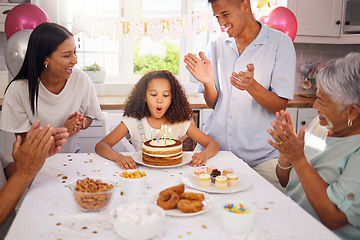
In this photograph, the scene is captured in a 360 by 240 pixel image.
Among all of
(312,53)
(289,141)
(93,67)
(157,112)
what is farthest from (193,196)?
(312,53)

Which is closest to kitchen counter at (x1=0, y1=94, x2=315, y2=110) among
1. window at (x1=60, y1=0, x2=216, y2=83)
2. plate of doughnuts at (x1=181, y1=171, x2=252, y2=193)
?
window at (x1=60, y1=0, x2=216, y2=83)

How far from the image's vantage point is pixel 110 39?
13.2 ft

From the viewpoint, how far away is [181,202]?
48.5 inches

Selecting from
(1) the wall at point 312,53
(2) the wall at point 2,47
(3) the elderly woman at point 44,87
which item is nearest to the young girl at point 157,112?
(3) the elderly woman at point 44,87

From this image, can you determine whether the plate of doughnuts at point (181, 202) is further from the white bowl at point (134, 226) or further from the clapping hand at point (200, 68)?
the clapping hand at point (200, 68)

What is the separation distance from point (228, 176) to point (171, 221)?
15.4 inches

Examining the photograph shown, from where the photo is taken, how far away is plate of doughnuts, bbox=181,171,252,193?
1.44 meters

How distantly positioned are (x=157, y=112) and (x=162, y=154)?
46cm

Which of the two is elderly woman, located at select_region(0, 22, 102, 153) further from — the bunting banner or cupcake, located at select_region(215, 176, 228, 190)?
the bunting banner

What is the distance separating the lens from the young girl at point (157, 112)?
2.14 m

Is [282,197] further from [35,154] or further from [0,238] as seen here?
[0,238]

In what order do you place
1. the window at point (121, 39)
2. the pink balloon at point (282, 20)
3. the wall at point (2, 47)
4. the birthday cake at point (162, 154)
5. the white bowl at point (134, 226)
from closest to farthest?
1. the white bowl at point (134, 226)
2. the birthday cake at point (162, 154)
3. the pink balloon at point (282, 20)
4. the wall at point (2, 47)
5. the window at point (121, 39)

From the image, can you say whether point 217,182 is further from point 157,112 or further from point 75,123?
point 75,123

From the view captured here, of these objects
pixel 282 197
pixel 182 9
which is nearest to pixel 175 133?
pixel 282 197
